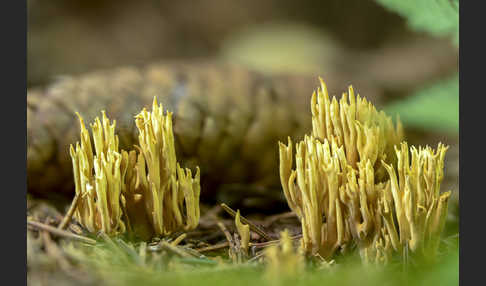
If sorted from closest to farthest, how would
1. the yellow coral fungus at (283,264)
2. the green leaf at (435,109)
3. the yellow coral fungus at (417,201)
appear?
the yellow coral fungus at (283,264)
the yellow coral fungus at (417,201)
the green leaf at (435,109)

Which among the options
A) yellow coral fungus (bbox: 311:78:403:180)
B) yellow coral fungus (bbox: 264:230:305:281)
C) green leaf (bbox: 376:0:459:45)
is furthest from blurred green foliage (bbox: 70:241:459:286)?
green leaf (bbox: 376:0:459:45)

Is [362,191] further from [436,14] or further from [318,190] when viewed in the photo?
[436,14]

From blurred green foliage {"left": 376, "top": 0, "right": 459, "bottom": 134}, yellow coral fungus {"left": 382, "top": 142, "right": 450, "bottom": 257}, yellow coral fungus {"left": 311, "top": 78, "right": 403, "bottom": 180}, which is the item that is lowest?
yellow coral fungus {"left": 382, "top": 142, "right": 450, "bottom": 257}

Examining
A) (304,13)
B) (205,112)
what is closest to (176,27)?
(304,13)

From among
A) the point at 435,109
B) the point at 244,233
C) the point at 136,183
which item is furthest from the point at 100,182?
the point at 435,109

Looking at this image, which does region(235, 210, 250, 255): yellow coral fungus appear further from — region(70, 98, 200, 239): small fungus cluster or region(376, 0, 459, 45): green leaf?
region(376, 0, 459, 45): green leaf

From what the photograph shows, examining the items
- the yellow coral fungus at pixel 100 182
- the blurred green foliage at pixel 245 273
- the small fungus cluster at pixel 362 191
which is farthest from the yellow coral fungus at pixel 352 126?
the yellow coral fungus at pixel 100 182

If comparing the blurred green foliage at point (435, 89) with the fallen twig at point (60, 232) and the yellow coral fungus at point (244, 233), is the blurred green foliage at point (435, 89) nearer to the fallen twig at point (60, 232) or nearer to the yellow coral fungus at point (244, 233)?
the yellow coral fungus at point (244, 233)
